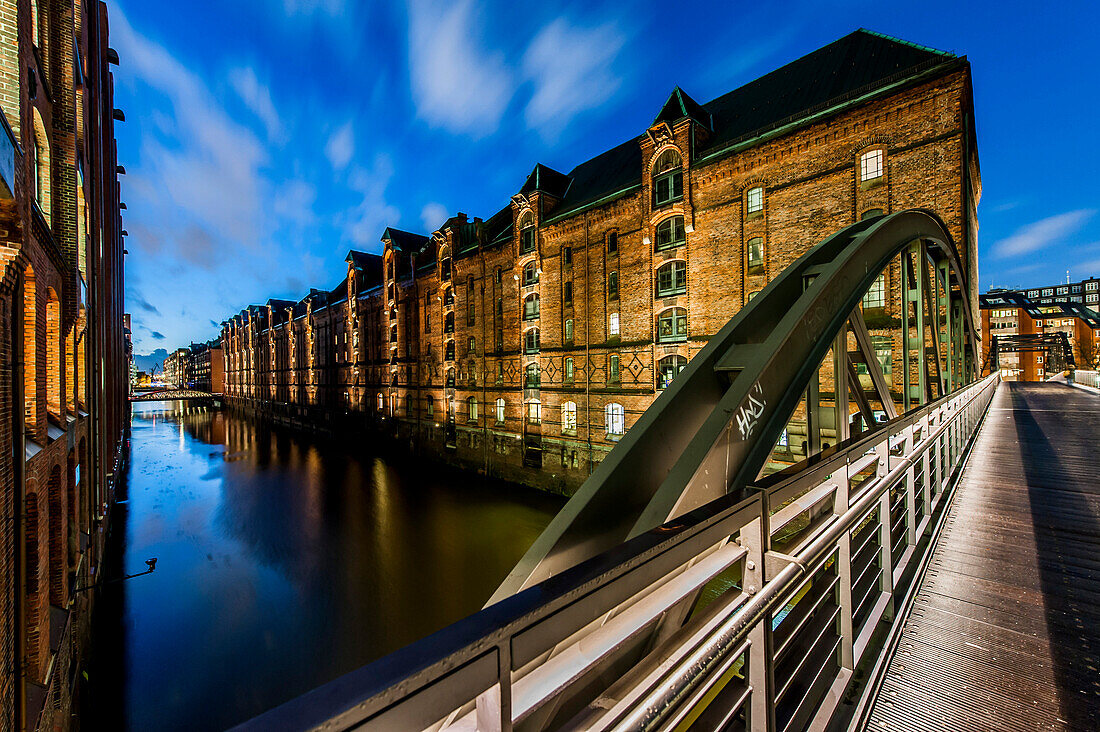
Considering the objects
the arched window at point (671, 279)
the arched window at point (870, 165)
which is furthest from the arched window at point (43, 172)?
the arched window at point (870, 165)

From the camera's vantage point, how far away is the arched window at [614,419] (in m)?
16.0

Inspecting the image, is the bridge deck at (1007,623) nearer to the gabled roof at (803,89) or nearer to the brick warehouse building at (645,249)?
the brick warehouse building at (645,249)

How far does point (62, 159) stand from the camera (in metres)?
7.20

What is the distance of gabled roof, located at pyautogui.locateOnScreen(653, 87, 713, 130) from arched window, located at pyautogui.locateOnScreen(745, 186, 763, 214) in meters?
3.38

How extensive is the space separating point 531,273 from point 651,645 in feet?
62.3

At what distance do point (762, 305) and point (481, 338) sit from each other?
1955 centimetres

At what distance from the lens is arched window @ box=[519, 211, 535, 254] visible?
64.1ft

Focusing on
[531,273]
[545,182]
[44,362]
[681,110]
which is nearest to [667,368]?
[531,273]

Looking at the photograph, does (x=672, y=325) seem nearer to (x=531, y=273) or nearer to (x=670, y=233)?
(x=670, y=233)

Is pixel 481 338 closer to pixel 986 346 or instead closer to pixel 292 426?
pixel 292 426

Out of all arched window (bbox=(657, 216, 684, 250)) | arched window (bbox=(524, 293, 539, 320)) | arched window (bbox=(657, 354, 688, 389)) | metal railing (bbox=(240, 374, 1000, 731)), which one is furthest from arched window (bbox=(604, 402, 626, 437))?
metal railing (bbox=(240, 374, 1000, 731))

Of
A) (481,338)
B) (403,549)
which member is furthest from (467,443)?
(403,549)

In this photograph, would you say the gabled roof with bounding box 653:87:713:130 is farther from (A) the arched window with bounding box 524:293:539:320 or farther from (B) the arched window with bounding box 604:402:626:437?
(B) the arched window with bounding box 604:402:626:437

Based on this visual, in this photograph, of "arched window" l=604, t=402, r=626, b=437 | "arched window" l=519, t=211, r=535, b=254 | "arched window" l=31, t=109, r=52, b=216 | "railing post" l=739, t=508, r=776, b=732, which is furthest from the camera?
"arched window" l=519, t=211, r=535, b=254
